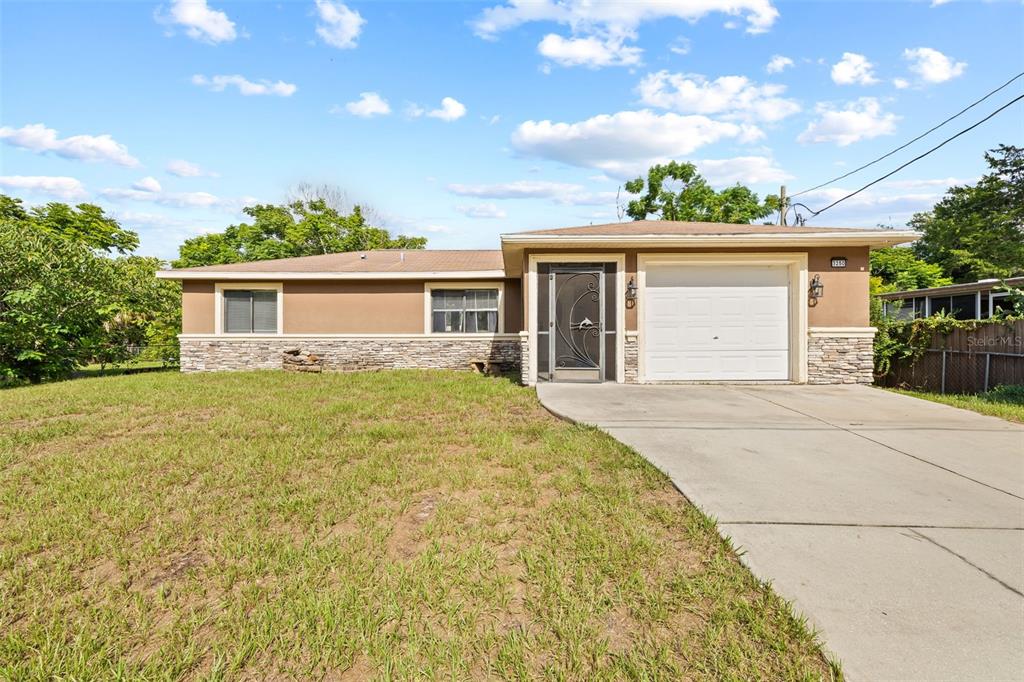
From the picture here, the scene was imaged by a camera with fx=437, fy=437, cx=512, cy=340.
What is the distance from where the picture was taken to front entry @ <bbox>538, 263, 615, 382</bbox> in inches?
325

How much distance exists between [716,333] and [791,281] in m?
1.73

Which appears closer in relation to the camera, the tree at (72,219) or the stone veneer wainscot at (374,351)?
the stone veneer wainscot at (374,351)

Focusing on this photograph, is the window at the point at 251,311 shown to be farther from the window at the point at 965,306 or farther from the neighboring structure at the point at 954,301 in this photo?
the window at the point at 965,306

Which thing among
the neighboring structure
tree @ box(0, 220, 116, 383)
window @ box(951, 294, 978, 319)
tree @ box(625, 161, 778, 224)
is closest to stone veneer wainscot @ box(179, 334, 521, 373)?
tree @ box(0, 220, 116, 383)

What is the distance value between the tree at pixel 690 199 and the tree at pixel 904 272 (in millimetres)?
9035

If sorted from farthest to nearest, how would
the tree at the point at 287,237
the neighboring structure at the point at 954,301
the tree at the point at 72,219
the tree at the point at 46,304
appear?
the tree at the point at 287,237
the tree at the point at 72,219
the neighboring structure at the point at 954,301
the tree at the point at 46,304

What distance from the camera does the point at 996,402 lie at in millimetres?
6594

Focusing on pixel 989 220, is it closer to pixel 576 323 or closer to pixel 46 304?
pixel 576 323

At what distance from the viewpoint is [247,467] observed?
377 centimetres

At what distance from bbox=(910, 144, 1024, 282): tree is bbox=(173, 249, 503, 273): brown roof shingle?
19749 millimetres

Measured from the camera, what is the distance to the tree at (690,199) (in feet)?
77.2

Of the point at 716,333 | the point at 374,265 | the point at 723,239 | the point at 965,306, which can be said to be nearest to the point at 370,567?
the point at 716,333

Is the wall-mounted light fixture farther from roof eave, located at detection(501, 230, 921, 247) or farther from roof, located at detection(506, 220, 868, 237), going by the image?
roof, located at detection(506, 220, 868, 237)
